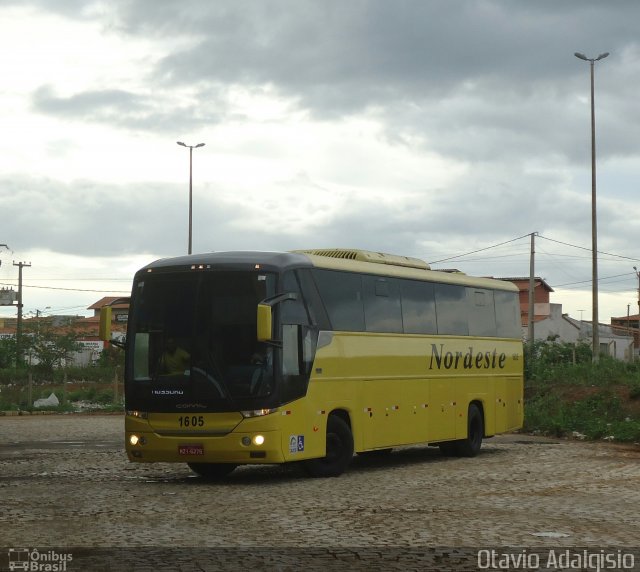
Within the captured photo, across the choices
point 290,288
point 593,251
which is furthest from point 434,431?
point 593,251

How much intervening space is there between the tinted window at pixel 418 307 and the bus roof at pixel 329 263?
190 millimetres

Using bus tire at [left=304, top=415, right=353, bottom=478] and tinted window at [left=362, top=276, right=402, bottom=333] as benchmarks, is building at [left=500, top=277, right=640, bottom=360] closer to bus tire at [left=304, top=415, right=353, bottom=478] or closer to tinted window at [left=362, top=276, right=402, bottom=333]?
tinted window at [left=362, top=276, right=402, bottom=333]

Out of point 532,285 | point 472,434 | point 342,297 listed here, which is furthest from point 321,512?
point 532,285

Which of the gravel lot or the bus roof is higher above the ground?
the bus roof

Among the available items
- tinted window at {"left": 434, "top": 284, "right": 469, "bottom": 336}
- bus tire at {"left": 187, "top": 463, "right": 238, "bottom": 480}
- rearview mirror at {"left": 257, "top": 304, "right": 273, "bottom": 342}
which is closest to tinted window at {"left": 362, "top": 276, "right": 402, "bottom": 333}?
tinted window at {"left": 434, "top": 284, "right": 469, "bottom": 336}

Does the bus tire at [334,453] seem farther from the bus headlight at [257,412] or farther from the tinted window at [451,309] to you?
the tinted window at [451,309]

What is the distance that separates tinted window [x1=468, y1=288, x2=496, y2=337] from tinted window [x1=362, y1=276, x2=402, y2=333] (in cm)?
345

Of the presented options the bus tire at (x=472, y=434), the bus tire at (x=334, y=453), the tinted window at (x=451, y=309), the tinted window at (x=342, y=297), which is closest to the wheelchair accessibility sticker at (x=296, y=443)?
the bus tire at (x=334, y=453)

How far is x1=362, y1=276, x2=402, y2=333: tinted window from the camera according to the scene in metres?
21.1

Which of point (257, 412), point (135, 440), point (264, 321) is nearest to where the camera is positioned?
point (264, 321)

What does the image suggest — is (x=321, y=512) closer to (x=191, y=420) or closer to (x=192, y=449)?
Result: (x=192, y=449)

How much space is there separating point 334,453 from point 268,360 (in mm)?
2392

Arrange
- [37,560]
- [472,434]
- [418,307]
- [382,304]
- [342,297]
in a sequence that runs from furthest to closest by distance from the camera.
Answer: [472,434], [418,307], [382,304], [342,297], [37,560]

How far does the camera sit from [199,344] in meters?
18.3
